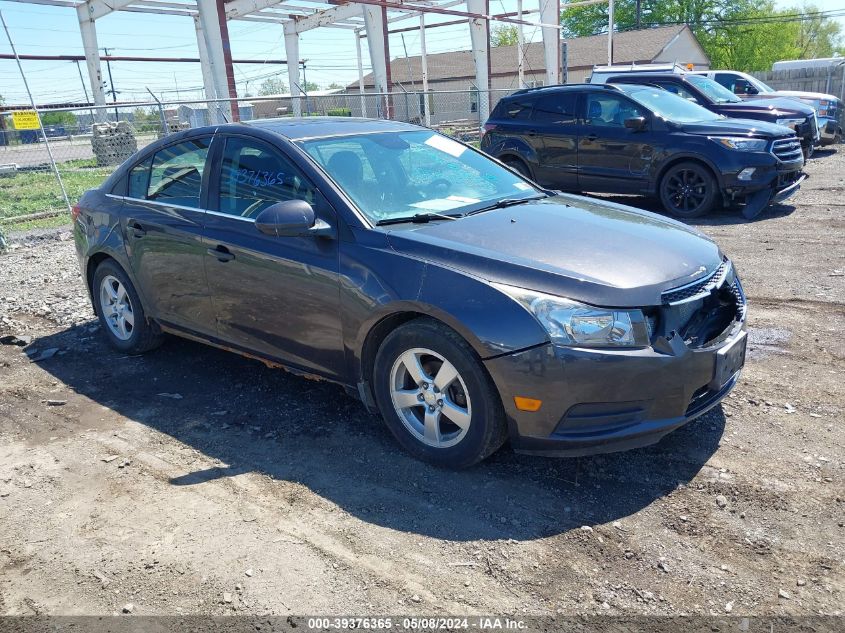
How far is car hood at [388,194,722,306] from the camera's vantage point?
330 centimetres

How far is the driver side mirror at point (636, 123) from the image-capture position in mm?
9938

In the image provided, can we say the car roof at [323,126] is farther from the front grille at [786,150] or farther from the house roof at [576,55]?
the house roof at [576,55]

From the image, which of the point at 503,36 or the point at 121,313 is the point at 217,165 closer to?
the point at 121,313

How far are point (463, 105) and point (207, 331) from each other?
40882 mm

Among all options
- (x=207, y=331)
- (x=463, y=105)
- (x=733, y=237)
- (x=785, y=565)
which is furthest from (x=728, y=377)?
(x=463, y=105)

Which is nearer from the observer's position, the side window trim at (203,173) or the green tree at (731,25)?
the side window trim at (203,173)

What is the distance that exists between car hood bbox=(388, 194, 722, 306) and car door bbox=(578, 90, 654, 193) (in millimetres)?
6186

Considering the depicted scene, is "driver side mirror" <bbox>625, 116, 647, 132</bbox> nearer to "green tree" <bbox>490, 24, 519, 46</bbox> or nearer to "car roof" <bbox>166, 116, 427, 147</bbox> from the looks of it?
"car roof" <bbox>166, 116, 427, 147</bbox>

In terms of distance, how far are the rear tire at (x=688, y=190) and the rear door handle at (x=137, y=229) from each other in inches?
293

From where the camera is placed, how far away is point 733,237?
8727 millimetres

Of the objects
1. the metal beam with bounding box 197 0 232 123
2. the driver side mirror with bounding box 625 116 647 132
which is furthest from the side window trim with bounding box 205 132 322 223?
the metal beam with bounding box 197 0 232 123

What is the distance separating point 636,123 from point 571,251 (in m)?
7.14

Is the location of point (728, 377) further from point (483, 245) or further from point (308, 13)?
point (308, 13)

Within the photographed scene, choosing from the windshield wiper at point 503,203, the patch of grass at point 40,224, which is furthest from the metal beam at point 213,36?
the windshield wiper at point 503,203
